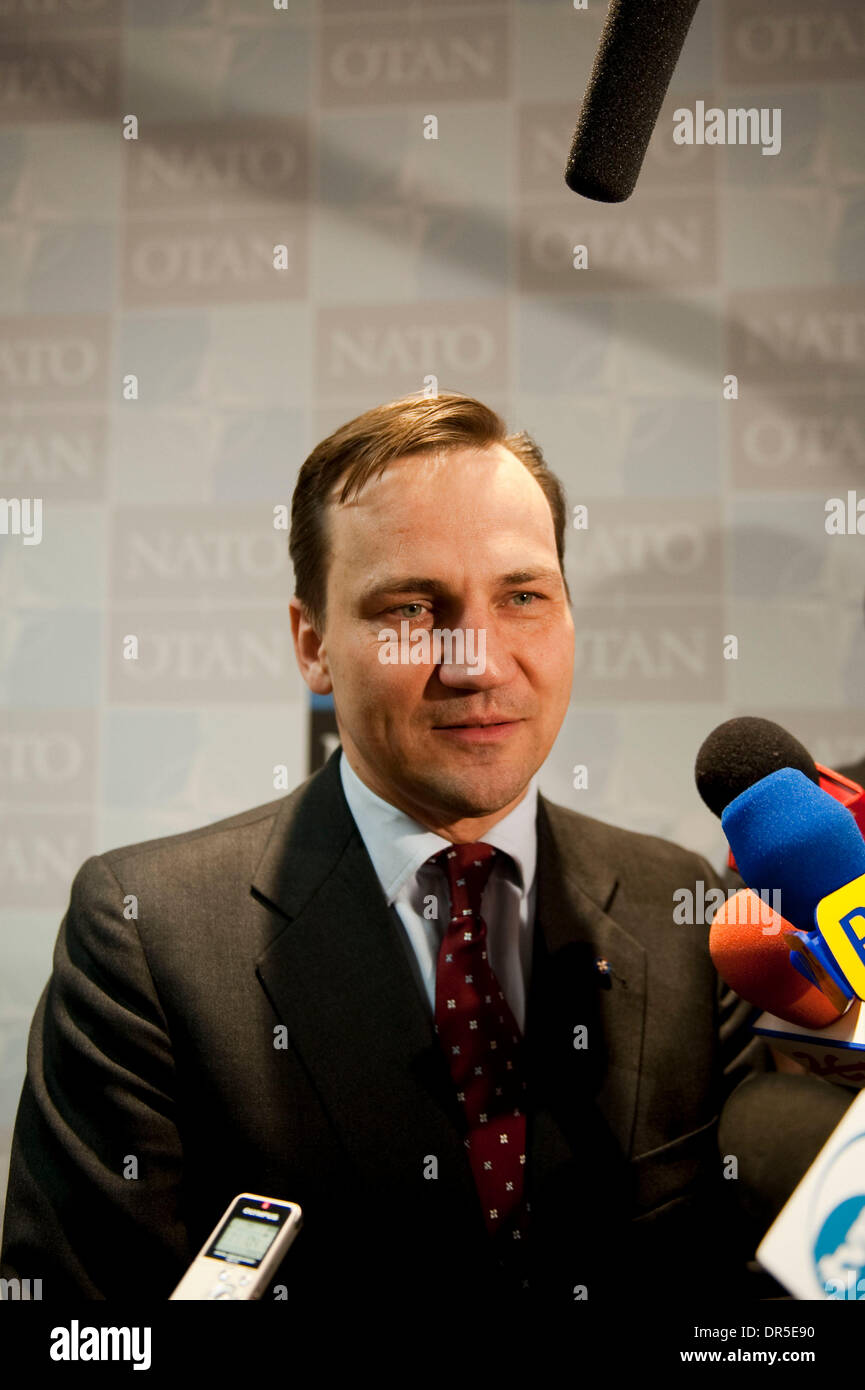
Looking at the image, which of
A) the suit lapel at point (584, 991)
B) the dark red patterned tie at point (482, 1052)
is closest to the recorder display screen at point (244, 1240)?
the dark red patterned tie at point (482, 1052)

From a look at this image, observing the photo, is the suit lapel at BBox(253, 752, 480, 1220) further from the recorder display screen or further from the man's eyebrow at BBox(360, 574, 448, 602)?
the man's eyebrow at BBox(360, 574, 448, 602)

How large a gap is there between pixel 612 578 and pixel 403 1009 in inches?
29.5

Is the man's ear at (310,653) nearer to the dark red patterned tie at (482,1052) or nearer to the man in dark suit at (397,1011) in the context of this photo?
the man in dark suit at (397,1011)

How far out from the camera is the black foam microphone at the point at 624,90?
1.02 metres

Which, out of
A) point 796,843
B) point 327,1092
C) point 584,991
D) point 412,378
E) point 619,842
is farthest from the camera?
point 412,378

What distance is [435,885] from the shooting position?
142 cm

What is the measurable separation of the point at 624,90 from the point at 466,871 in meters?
0.90

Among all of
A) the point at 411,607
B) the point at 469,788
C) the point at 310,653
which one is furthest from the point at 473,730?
the point at 310,653

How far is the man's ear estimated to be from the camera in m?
1.50

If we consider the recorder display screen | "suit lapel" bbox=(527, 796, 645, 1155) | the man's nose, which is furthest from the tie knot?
the recorder display screen

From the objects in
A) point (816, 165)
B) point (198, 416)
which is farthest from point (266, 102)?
point (816, 165)

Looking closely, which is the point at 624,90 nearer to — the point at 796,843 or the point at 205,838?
the point at 796,843

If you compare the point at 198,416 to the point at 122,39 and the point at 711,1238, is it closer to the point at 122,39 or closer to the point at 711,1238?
the point at 122,39
